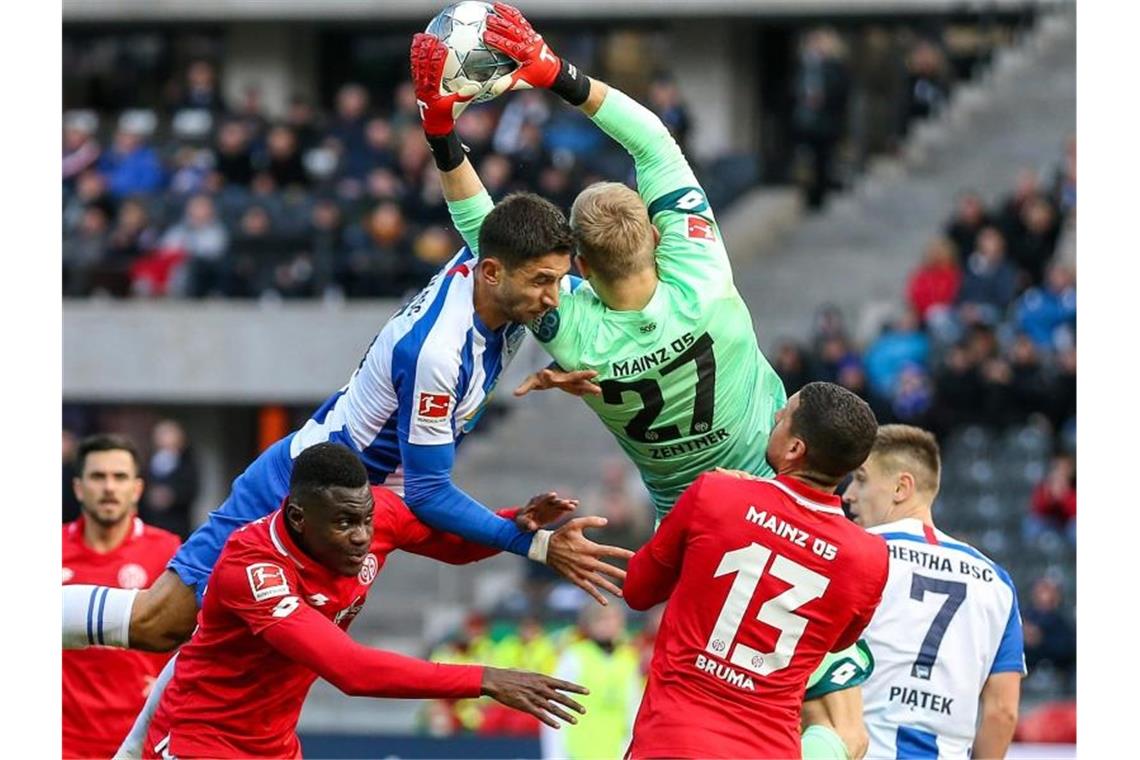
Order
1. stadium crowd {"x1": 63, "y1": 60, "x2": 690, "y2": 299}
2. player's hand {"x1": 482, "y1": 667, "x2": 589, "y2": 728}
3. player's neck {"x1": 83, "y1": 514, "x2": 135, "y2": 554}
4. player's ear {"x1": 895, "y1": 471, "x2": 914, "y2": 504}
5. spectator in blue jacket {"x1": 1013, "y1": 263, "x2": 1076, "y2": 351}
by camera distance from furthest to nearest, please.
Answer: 1. stadium crowd {"x1": 63, "y1": 60, "x2": 690, "y2": 299}
2. spectator in blue jacket {"x1": 1013, "y1": 263, "x2": 1076, "y2": 351}
3. player's neck {"x1": 83, "y1": 514, "x2": 135, "y2": 554}
4. player's ear {"x1": 895, "y1": 471, "x2": 914, "y2": 504}
5. player's hand {"x1": 482, "y1": 667, "x2": 589, "y2": 728}

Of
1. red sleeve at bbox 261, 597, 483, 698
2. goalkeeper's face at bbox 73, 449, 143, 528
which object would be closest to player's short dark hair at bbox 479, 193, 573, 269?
red sleeve at bbox 261, 597, 483, 698

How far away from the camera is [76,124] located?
25.5 meters

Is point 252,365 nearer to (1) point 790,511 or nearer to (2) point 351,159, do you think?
(2) point 351,159

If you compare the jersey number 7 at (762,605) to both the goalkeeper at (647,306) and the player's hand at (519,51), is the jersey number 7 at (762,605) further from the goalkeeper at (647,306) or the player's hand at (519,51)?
the player's hand at (519,51)

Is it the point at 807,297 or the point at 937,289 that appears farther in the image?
the point at 807,297

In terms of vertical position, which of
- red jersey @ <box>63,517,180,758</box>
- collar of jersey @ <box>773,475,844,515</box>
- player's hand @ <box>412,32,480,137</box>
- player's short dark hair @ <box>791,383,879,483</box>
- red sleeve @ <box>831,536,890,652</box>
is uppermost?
player's hand @ <box>412,32,480,137</box>

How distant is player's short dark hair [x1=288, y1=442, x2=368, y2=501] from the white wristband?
881mm

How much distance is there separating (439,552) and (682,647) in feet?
4.30

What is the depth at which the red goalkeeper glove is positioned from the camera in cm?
783

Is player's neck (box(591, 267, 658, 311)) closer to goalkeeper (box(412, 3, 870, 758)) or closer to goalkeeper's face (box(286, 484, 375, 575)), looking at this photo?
goalkeeper (box(412, 3, 870, 758))

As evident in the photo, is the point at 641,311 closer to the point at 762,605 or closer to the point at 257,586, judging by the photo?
the point at 762,605
